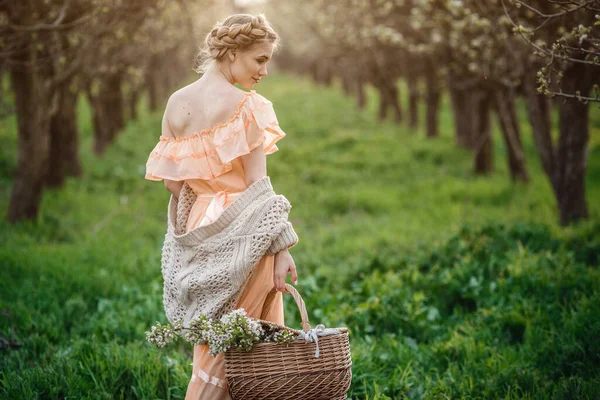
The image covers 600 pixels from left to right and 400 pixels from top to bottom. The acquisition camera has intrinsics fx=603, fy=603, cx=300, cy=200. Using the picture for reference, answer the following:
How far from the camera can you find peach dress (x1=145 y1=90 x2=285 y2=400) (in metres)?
3.19

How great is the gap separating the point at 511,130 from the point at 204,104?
9.02 metres

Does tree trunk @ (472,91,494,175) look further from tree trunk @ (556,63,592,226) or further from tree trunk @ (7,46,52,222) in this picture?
tree trunk @ (7,46,52,222)

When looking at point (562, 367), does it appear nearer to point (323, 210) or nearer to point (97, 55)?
point (323, 210)

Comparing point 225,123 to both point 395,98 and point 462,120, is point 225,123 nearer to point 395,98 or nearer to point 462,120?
point 462,120

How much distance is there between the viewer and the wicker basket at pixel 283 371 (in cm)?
300

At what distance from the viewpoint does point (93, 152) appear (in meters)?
16.8

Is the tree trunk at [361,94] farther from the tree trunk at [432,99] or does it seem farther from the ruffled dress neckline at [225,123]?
the ruffled dress neckline at [225,123]

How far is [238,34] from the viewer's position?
3160 mm

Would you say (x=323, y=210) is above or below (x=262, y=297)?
below

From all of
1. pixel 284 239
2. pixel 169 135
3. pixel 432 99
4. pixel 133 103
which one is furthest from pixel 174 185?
pixel 133 103

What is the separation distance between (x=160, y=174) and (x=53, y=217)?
6.44 m

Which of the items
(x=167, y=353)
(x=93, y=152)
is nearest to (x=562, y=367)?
(x=167, y=353)

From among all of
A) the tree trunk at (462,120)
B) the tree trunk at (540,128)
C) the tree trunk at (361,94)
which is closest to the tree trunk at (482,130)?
the tree trunk at (462,120)

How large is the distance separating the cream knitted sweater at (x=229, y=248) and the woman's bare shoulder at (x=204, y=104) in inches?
16.5
